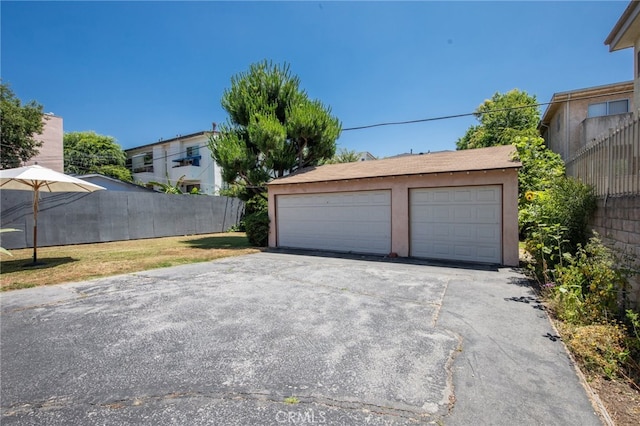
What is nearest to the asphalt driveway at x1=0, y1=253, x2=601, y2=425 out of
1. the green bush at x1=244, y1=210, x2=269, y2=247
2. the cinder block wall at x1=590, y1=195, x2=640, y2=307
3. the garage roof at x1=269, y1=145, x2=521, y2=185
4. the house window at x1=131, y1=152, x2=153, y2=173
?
the cinder block wall at x1=590, y1=195, x2=640, y2=307

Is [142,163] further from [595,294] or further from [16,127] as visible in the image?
[595,294]

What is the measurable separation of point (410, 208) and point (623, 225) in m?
5.56

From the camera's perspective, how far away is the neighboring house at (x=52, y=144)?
24.3 m

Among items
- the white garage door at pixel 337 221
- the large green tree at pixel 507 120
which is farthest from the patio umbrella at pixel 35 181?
the large green tree at pixel 507 120

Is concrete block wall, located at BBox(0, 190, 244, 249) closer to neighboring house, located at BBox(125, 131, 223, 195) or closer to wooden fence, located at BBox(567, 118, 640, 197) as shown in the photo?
neighboring house, located at BBox(125, 131, 223, 195)

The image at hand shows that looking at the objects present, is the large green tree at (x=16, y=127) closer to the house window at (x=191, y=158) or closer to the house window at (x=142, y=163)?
the house window at (x=191, y=158)

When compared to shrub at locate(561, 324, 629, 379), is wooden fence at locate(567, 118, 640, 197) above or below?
above

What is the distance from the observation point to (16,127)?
19312 millimetres

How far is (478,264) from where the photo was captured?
317 inches

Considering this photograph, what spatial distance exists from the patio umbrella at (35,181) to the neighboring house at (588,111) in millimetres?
19189

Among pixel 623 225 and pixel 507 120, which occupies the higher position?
pixel 507 120

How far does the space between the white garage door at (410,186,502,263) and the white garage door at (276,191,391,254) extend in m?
1.04

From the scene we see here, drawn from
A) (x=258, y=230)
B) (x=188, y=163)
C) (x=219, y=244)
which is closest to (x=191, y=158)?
(x=188, y=163)

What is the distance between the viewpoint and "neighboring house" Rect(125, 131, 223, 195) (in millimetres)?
27609
